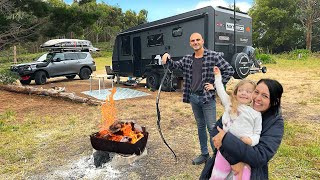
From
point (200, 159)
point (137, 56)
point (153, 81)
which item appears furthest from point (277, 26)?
point (200, 159)

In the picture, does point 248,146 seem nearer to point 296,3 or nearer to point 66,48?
point 66,48

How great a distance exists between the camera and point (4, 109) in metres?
8.81

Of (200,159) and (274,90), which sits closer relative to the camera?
(274,90)

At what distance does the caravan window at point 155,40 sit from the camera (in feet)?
39.3

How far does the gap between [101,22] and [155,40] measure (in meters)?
40.3

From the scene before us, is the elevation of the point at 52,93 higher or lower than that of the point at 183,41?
lower

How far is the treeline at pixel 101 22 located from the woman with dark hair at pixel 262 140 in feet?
32.6

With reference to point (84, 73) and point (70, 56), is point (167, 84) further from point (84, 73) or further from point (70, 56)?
point (70, 56)

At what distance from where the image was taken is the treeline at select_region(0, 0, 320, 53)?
34.8 feet

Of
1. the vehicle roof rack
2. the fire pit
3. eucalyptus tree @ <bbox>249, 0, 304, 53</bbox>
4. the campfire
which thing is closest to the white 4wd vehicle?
the vehicle roof rack

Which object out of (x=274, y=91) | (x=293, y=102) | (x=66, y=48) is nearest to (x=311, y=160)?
(x=274, y=91)

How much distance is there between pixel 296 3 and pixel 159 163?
42772 millimetres

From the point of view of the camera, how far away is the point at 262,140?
6.52 feet

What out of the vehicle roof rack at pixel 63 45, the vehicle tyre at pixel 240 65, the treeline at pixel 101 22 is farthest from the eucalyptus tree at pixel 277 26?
the vehicle tyre at pixel 240 65
